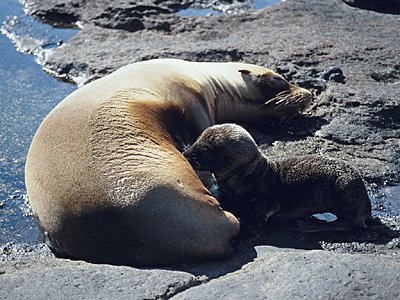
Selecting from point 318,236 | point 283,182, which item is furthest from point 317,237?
point 283,182

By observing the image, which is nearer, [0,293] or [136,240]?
[0,293]

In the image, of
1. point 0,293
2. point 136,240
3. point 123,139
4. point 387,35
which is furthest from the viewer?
point 387,35

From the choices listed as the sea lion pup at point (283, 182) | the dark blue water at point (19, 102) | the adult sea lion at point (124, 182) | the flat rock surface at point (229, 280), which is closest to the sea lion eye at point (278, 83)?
the adult sea lion at point (124, 182)

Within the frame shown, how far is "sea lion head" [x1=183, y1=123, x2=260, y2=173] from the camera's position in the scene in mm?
5609

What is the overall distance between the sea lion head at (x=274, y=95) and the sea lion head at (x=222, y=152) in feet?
5.40

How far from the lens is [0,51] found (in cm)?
923

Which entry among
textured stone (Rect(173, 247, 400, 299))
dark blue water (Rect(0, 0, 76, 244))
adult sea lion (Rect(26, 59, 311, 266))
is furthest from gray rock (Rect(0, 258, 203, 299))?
dark blue water (Rect(0, 0, 76, 244))

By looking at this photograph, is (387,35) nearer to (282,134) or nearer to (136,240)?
(282,134)

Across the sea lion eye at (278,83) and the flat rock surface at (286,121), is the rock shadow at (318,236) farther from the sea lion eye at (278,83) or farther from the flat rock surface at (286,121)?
the sea lion eye at (278,83)

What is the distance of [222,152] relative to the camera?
5.61 m

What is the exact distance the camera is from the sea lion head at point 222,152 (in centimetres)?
561

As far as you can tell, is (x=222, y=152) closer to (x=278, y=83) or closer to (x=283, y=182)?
(x=283, y=182)

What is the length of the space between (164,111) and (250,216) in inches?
36.2

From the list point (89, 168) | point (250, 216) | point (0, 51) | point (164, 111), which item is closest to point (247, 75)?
point (164, 111)
